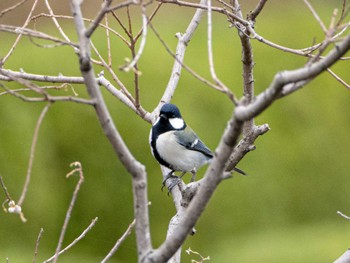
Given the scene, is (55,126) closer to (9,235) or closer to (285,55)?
(9,235)

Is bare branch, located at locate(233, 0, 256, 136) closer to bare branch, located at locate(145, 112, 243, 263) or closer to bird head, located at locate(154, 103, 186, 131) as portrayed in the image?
bird head, located at locate(154, 103, 186, 131)

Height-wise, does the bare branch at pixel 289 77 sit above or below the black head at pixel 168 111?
below

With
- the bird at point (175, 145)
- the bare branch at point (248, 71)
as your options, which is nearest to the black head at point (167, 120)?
the bird at point (175, 145)

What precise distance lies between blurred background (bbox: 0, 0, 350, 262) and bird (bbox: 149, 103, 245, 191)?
117 cm

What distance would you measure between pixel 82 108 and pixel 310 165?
121 centimetres

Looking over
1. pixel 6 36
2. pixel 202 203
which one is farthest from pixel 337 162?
pixel 202 203

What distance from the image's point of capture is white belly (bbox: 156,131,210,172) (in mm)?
2400

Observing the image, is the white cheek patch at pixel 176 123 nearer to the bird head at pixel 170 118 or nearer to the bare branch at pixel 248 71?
the bird head at pixel 170 118

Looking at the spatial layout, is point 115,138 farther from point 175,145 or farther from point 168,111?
point 175,145

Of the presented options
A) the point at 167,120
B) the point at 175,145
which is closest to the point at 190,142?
the point at 175,145

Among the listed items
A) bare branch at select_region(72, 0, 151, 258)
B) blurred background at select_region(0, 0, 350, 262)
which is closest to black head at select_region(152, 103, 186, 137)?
bare branch at select_region(72, 0, 151, 258)

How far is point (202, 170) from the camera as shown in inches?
154

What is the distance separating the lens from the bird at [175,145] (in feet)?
7.76

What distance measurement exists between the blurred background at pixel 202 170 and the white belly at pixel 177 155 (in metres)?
1.17
